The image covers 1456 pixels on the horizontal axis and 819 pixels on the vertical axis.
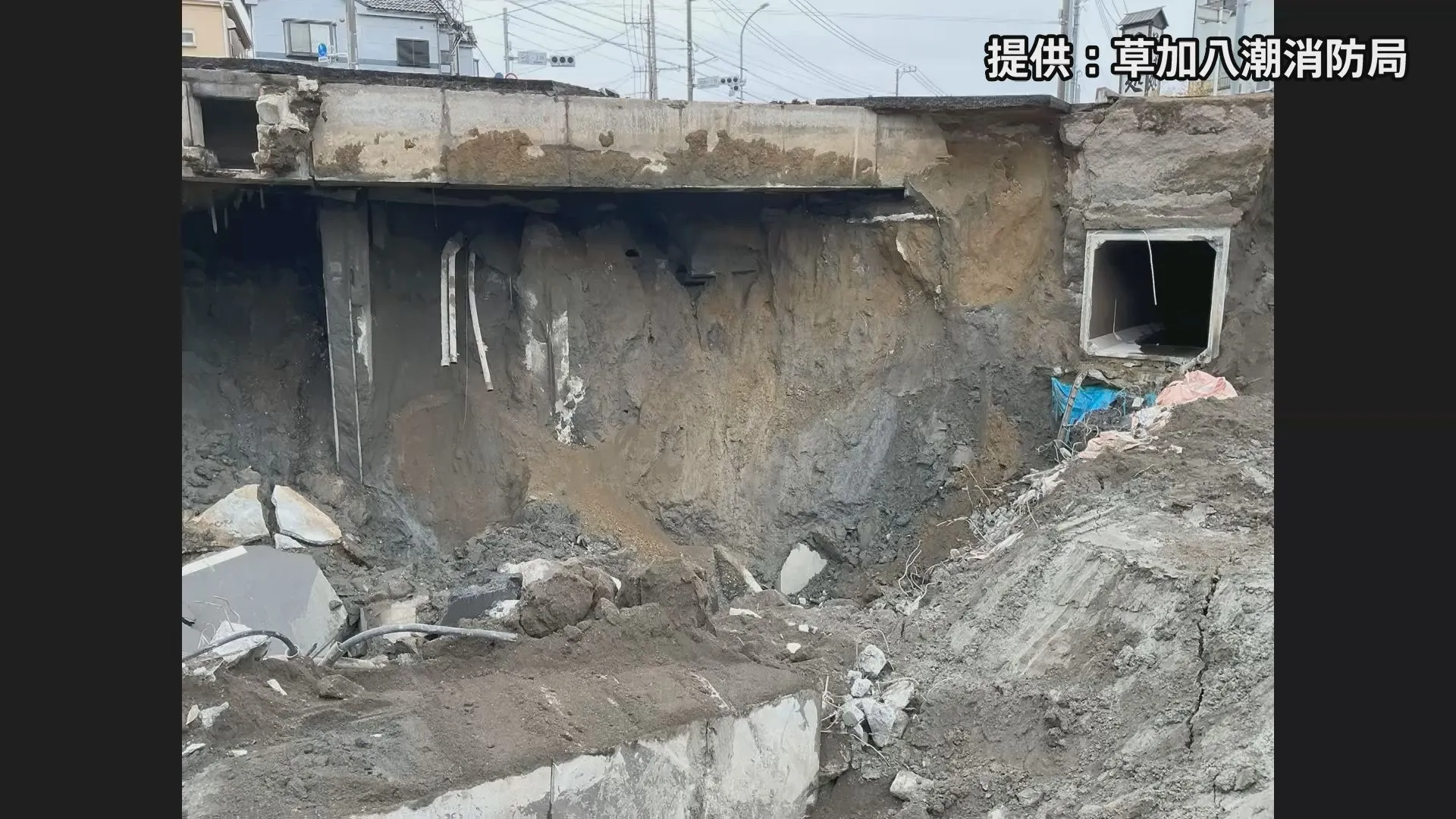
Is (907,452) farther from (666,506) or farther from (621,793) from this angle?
(621,793)

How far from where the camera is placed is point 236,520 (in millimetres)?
7371

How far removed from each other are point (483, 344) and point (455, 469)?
1272mm

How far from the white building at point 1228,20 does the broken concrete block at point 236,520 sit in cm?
1043

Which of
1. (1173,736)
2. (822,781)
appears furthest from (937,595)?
(1173,736)

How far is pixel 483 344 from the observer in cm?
925

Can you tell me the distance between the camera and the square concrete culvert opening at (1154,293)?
8633mm

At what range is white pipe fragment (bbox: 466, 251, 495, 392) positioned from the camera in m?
9.11

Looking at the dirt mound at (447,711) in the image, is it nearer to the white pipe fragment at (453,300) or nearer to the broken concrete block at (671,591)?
the broken concrete block at (671,591)

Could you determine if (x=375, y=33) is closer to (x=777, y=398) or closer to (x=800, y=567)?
(x=777, y=398)

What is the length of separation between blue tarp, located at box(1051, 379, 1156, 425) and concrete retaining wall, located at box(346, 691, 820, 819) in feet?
16.8

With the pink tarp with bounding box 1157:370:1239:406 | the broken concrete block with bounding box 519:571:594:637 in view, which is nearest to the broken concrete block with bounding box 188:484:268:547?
the broken concrete block with bounding box 519:571:594:637

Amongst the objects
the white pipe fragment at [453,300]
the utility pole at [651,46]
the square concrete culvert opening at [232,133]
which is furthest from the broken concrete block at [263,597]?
the utility pole at [651,46]

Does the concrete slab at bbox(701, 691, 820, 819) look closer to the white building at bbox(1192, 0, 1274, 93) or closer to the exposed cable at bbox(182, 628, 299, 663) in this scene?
the exposed cable at bbox(182, 628, 299, 663)

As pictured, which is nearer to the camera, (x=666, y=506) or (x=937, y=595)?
(x=937, y=595)
